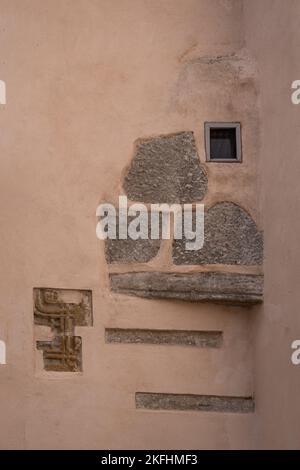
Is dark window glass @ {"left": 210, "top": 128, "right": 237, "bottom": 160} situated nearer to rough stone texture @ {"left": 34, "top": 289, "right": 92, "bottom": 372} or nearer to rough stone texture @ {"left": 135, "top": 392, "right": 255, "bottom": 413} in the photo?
rough stone texture @ {"left": 34, "top": 289, "right": 92, "bottom": 372}

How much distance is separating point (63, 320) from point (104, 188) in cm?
60

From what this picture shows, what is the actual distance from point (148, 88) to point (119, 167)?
14.9 inches

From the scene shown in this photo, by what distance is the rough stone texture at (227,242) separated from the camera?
3.06 metres

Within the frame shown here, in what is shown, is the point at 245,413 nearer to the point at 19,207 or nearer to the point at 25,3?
the point at 19,207

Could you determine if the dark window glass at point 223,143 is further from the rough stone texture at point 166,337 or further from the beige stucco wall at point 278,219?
the rough stone texture at point 166,337

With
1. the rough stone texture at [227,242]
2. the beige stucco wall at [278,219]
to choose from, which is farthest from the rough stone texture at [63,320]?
the beige stucco wall at [278,219]

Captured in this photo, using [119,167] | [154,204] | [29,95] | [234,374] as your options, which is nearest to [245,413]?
[234,374]

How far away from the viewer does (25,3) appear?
125 inches

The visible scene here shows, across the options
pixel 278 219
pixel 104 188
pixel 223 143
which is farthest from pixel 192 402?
pixel 223 143

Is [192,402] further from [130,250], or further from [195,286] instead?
[130,250]

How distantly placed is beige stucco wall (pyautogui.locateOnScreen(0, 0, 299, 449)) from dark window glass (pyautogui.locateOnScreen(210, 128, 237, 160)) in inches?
2.3

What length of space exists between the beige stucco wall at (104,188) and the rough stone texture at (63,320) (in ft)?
0.12

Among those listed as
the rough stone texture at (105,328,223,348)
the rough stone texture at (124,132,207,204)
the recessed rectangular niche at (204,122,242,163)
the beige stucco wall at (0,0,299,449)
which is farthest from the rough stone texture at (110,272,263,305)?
the recessed rectangular niche at (204,122,242,163)

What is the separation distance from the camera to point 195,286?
10.0 feet
